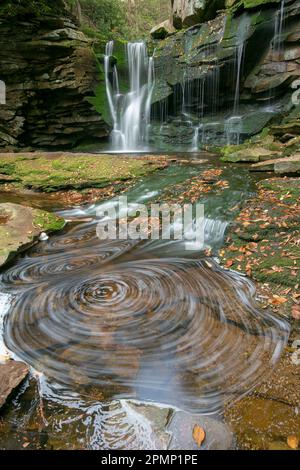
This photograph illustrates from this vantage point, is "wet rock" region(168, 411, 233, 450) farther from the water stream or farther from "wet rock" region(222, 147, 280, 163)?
"wet rock" region(222, 147, 280, 163)

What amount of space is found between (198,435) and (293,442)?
2.21 ft

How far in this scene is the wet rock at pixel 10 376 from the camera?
2.80 meters

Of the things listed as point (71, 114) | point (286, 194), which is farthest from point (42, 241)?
point (71, 114)

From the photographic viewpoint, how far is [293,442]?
93.4 inches

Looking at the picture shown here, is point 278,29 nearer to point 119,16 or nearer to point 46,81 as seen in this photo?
point 46,81

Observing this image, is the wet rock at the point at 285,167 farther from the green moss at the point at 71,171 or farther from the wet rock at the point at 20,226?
the wet rock at the point at 20,226

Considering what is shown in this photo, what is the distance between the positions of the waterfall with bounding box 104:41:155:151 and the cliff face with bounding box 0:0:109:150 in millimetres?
881

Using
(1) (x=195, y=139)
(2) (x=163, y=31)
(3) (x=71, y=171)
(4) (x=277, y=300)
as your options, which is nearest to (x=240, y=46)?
(1) (x=195, y=139)

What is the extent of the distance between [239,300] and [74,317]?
203cm

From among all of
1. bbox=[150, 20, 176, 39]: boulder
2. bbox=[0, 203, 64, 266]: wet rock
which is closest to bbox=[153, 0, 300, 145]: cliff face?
bbox=[150, 20, 176, 39]: boulder

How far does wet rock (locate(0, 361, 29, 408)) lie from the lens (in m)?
2.80

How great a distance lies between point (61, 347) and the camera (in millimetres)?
3428

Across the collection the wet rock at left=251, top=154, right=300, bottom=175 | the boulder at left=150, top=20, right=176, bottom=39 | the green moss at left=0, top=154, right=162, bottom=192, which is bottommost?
the green moss at left=0, top=154, right=162, bottom=192
